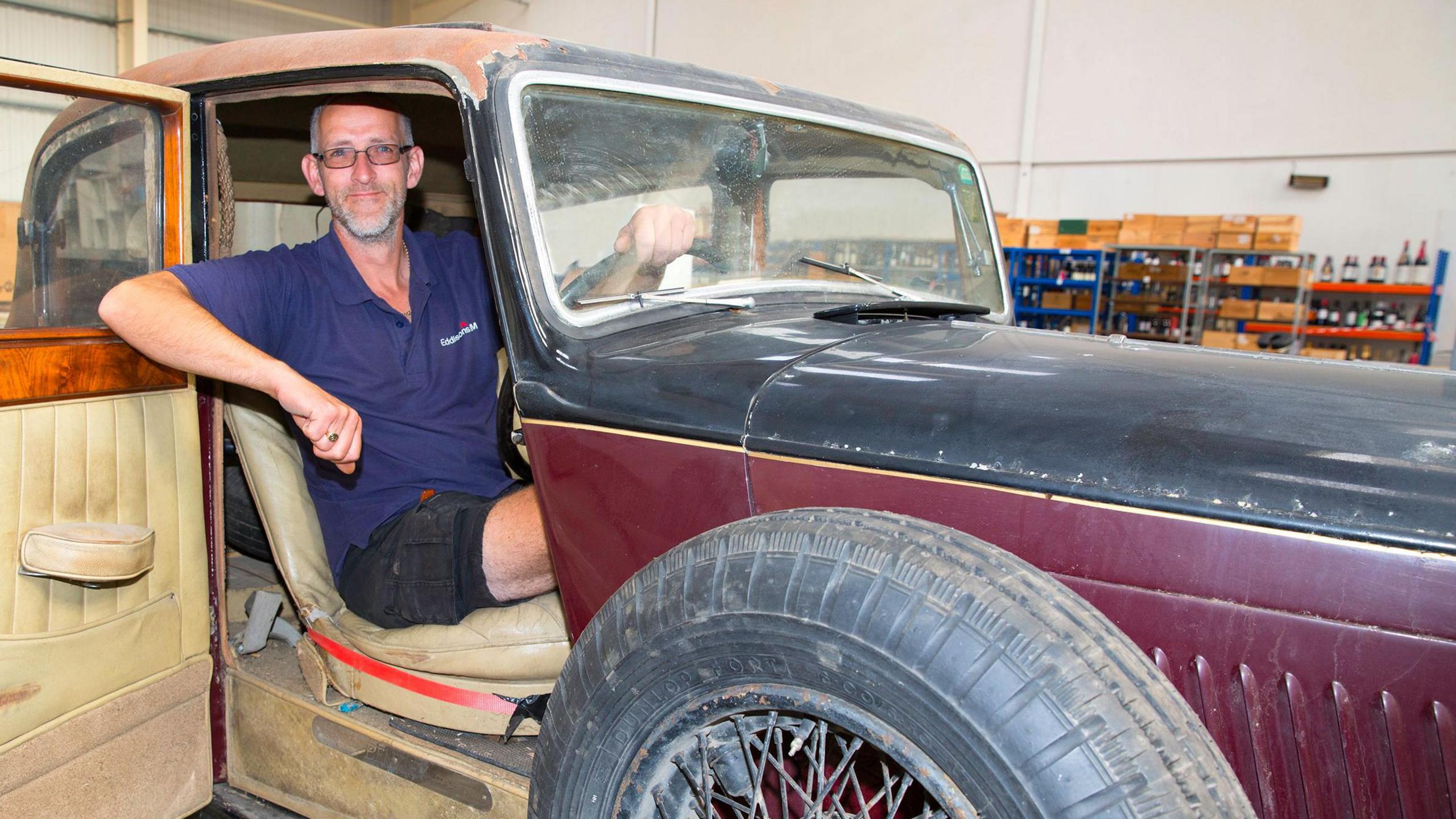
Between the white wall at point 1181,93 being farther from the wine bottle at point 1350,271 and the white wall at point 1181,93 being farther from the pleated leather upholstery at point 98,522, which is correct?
the pleated leather upholstery at point 98,522

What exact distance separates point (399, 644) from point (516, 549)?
371 mm

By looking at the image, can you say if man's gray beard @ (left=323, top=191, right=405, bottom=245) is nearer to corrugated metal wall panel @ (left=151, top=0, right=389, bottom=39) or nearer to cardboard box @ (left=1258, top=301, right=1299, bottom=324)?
cardboard box @ (left=1258, top=301, right=1299, bottom=324)

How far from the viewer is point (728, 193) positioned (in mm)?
2072

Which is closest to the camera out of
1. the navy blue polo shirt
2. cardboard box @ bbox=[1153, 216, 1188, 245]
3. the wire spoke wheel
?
the wire spoke wheel

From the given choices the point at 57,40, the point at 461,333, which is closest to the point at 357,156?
the point at 461,333

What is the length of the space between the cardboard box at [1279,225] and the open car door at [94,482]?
11529 millimetres

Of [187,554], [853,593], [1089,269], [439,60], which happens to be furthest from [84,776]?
[1089,269]

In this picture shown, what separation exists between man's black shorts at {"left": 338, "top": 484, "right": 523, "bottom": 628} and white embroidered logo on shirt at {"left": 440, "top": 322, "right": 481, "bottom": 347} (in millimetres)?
404

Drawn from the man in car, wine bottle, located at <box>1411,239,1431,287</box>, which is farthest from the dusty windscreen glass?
wine bottle, located at <box>1411,239,1431,287</box>

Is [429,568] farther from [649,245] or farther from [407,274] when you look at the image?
[649,245]

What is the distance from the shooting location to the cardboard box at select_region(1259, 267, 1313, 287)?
10.7 meters

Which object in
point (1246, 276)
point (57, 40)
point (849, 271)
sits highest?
point (57, 40)

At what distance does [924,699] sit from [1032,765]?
137 millimetres

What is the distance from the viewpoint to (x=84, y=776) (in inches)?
79.9
